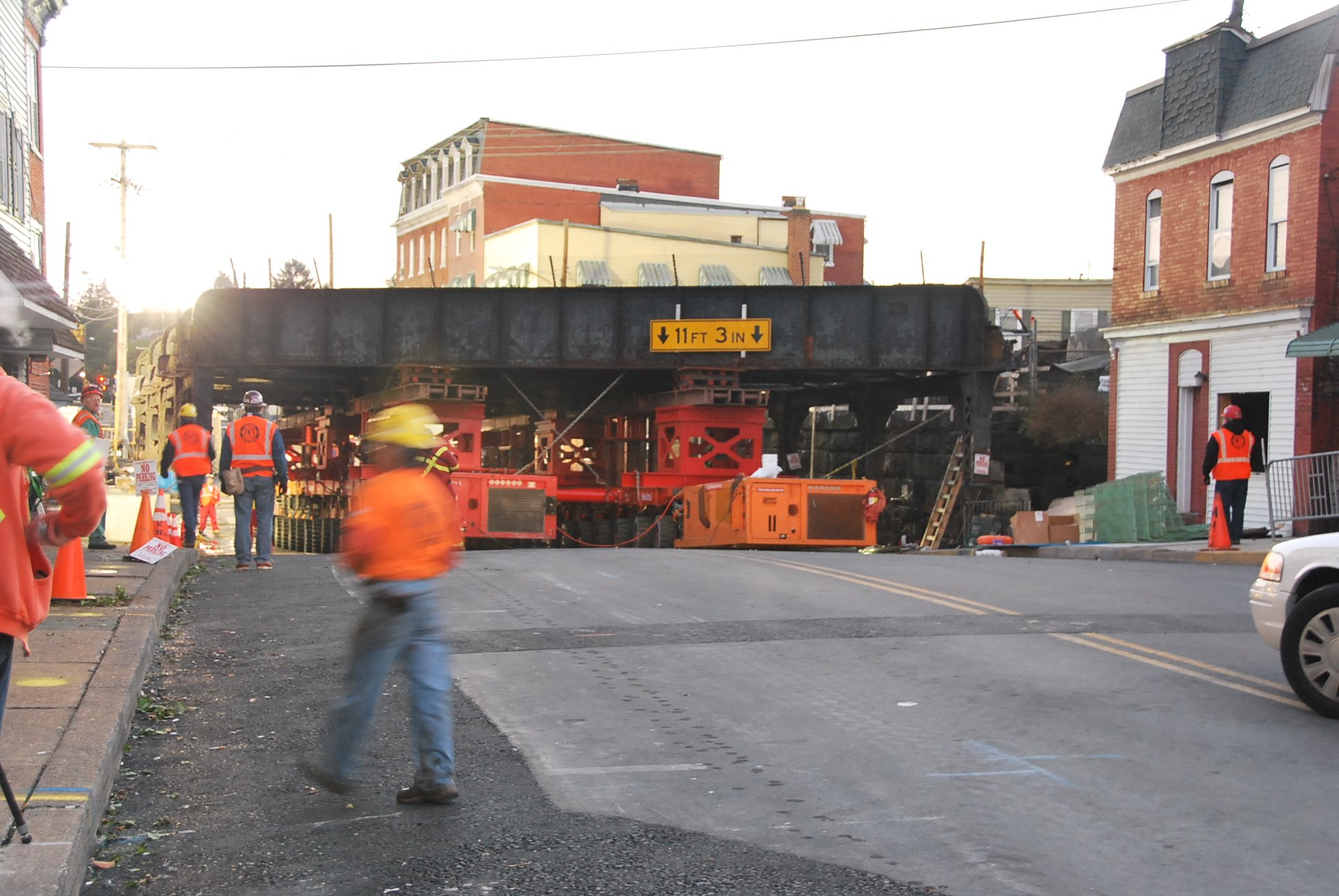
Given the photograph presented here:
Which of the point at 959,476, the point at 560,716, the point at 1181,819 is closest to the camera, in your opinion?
the point at 1181,819

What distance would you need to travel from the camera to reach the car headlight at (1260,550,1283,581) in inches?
320

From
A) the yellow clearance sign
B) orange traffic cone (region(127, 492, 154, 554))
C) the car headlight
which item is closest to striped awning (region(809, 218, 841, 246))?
the yellow clearance sign

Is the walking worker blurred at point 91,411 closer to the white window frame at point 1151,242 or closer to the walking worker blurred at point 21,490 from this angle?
the walking worker blurred at point 21,490

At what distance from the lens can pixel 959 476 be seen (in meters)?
29.1

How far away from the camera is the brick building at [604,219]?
195 feet

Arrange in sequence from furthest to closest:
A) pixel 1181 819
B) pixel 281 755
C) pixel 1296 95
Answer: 1. pixel 1296 95
2. pixel 281 755
3. pixel 1181 819

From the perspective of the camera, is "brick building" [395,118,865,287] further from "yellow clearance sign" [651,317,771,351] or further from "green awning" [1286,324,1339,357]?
"green awning" [1286,324,1339,357]

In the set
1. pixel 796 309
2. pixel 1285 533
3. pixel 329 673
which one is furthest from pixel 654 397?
pixel 329 673

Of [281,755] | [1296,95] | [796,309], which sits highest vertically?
[1296,95]

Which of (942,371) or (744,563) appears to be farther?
(942,371)

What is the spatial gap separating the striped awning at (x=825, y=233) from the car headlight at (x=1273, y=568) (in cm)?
6112

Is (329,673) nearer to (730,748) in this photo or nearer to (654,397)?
(730,748)

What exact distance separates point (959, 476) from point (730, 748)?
23.0 meters

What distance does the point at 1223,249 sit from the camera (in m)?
26.1
